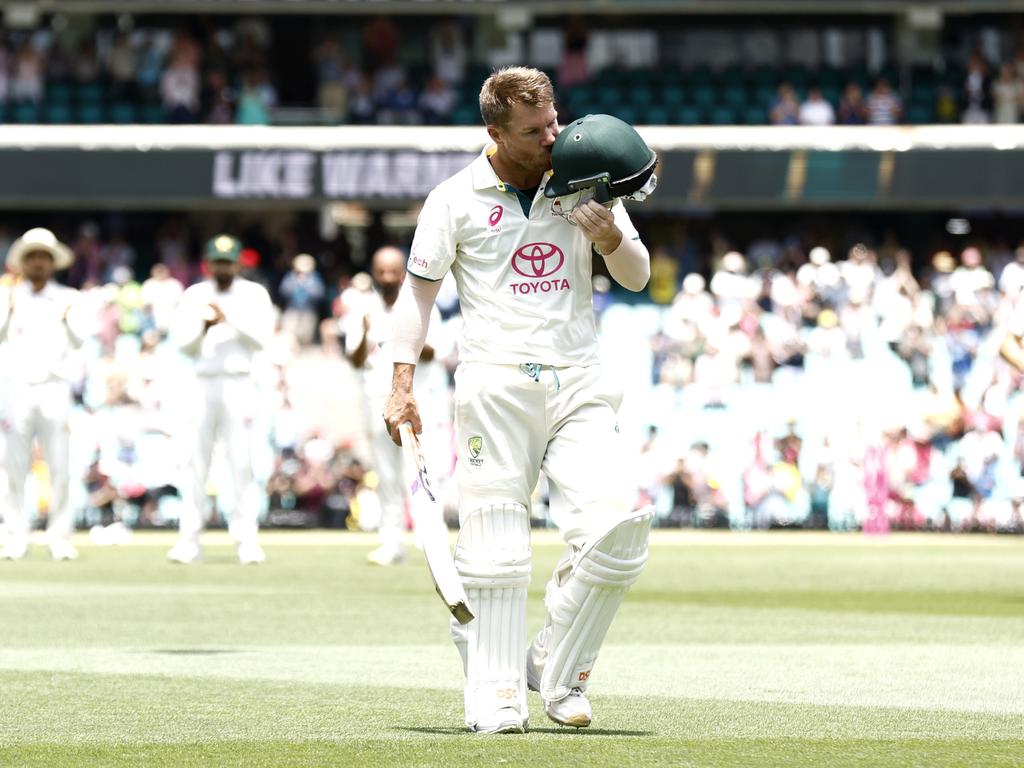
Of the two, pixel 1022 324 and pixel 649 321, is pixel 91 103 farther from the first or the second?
pixel 1022 324

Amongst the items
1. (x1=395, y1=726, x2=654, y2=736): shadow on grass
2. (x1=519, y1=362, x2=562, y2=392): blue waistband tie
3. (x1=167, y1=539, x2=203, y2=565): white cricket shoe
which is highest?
(x1=519, y1=362, x2=562, y2=392): blue waistband tie

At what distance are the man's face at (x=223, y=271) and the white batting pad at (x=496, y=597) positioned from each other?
402 inches

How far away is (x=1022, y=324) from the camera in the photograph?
13562mm

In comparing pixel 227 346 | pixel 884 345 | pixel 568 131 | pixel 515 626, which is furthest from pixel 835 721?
pixel 884 345

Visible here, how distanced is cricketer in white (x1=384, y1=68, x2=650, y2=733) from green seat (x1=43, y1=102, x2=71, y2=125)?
28011 millimetres

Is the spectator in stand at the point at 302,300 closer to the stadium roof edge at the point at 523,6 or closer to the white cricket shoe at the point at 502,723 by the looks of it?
the stadium roof edge at the point at 523,6

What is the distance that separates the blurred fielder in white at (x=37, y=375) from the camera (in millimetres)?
18016

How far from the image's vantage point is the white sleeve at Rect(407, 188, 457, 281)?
749 cm

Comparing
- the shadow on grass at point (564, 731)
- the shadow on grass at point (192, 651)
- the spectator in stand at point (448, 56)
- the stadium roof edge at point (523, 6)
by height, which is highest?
the stadium roof edge at point (523, 6)

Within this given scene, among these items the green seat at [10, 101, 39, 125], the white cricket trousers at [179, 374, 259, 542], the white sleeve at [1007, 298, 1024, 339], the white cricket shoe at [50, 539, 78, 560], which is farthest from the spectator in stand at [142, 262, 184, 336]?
the white sleeve at [1007, 298, 1024, 339]

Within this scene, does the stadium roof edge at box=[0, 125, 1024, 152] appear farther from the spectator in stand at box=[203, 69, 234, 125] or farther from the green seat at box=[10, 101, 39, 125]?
the spectator in stand at box=[203, 69, 234, 125]

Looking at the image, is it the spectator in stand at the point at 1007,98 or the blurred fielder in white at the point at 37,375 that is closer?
the blurred fielder in white at the point at 37,375

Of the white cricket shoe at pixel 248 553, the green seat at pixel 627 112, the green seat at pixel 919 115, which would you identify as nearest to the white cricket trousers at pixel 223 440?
the white cricket shoe at pixel 248 553

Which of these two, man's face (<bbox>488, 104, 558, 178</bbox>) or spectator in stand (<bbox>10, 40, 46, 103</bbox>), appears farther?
spectator in stand (<bbox>10, 40, 46, 103</bbox>)
